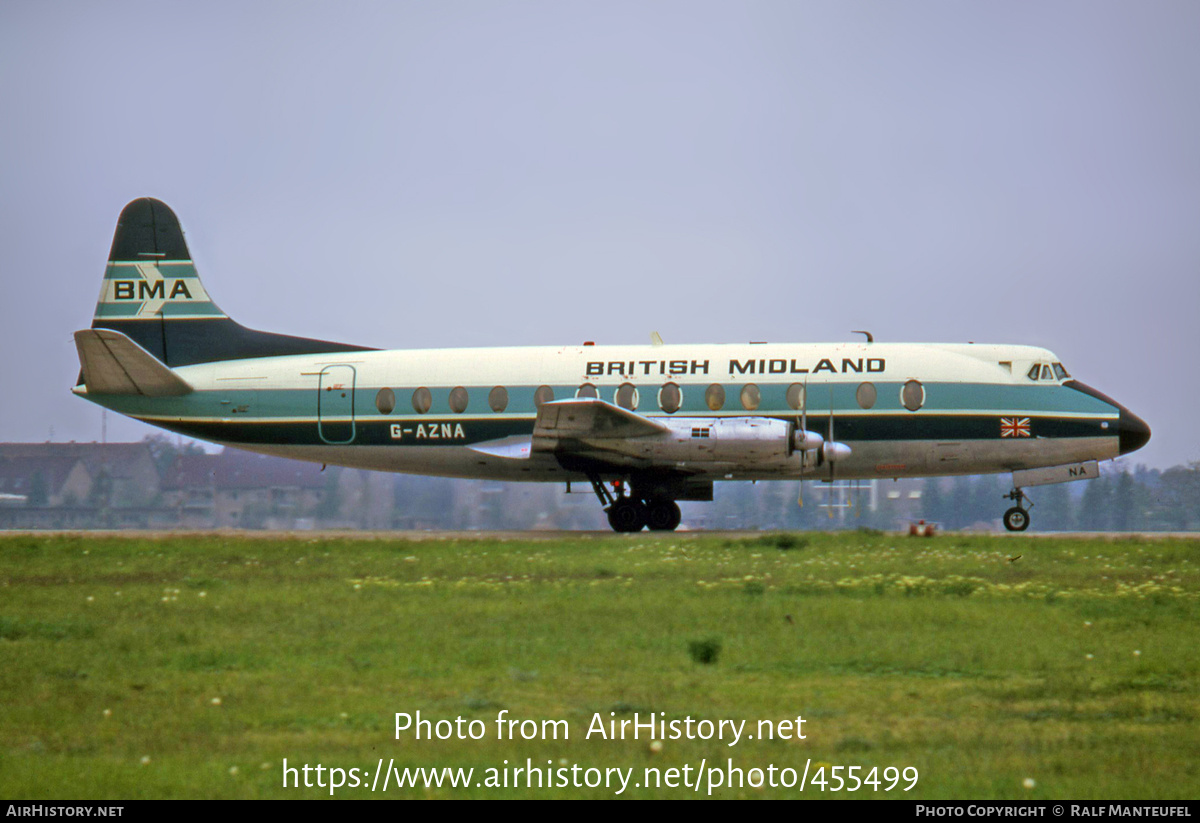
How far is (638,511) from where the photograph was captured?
91.9ft

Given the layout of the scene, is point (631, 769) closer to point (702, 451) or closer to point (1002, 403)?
point (702, 451)

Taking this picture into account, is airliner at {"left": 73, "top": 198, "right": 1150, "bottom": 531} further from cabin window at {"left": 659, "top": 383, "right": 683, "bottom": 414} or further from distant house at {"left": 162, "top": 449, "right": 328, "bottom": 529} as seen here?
distant house at {"left": 162, "top": 449, "right": 328, "bottom": 529}

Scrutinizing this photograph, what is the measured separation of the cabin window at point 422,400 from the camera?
94.5 ft

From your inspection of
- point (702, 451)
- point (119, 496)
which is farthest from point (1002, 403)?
point (119, 496)

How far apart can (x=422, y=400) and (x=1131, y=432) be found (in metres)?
16.3

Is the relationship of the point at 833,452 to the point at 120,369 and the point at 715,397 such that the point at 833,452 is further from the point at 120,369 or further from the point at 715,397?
the point at 120,369

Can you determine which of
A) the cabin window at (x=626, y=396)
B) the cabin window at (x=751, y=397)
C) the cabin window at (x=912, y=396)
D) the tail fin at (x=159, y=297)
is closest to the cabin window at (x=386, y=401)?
the tail fin at (x=159, y=297)

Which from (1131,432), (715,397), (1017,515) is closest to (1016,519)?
(1017,515)

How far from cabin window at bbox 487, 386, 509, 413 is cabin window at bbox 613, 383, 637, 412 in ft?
8.71

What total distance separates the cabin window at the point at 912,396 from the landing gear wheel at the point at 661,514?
5.74 metres

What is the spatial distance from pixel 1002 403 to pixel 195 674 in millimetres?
20262

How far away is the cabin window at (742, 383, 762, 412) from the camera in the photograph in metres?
26.9

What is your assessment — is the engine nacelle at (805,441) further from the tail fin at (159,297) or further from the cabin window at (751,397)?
the tail fin at (159,297)

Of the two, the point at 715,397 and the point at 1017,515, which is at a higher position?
the point at 715,397
